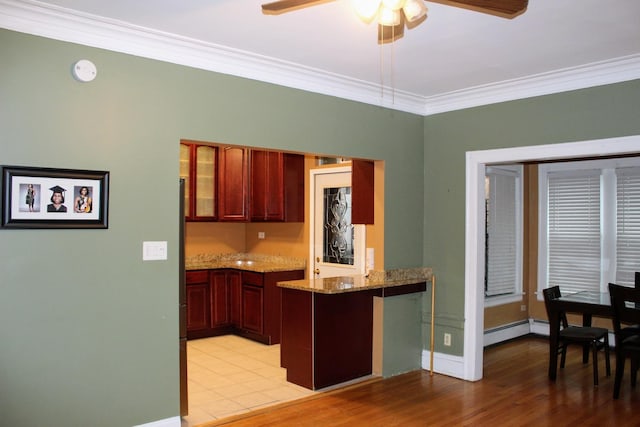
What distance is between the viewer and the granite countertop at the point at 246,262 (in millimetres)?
6195

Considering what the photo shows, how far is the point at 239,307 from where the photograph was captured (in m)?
6.33

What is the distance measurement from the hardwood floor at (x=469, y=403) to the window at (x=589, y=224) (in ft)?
4.81

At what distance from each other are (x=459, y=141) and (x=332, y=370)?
240 centimetres

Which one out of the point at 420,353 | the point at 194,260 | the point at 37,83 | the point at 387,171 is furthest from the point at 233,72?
the point at 194,260

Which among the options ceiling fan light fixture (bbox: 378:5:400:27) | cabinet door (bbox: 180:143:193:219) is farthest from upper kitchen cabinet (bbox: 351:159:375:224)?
ceiling fan light fixture (bbox: 378:5:400:27)

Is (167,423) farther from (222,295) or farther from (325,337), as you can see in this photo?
(222,295)

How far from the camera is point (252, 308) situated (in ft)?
20.1

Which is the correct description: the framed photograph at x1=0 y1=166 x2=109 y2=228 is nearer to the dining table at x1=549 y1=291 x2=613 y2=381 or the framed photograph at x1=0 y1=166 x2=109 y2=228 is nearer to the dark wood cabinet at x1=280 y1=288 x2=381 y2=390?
the dark wood cabinet at x1=280 y1=288 x2=381 y2=390

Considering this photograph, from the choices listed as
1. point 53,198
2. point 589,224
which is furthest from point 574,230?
point 53,198

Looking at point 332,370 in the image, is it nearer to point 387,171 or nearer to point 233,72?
point 387,171

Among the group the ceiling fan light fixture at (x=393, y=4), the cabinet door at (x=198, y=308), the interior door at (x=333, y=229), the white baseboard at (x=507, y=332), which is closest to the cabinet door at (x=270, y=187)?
the interior door at (x=333, y=229)

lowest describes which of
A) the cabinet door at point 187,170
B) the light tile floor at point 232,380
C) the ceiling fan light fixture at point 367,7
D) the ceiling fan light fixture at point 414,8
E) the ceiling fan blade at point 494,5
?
the light tile floor at point 232,380

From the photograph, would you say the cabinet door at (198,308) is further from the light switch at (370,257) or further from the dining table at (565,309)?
the dining table at (565,309)

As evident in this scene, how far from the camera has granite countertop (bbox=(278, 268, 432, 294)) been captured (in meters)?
4.37
